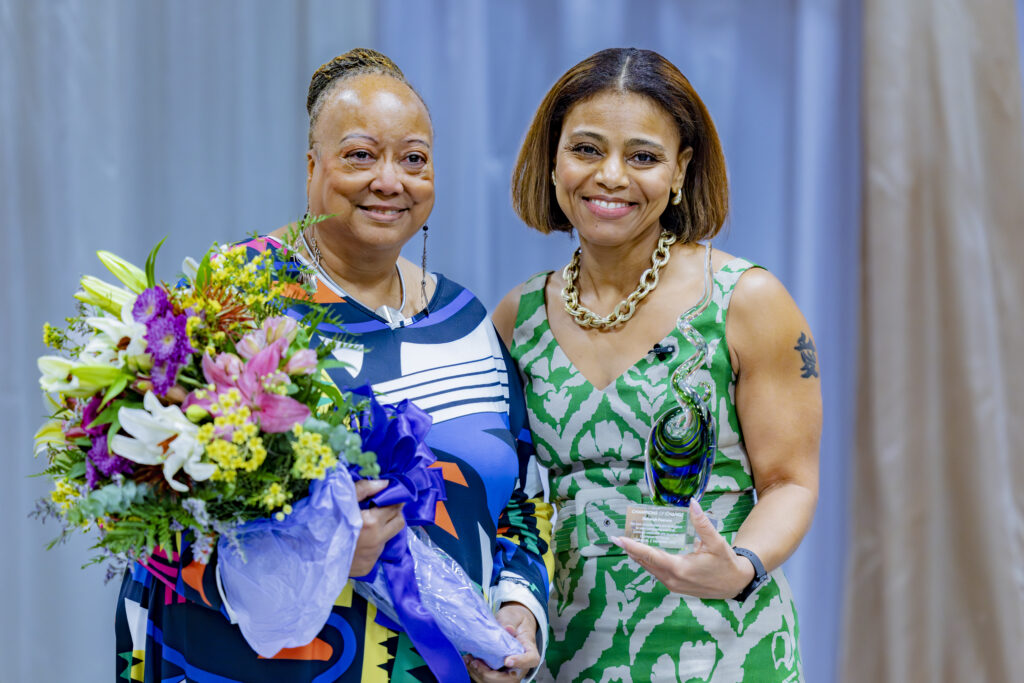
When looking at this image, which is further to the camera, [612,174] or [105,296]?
[612,174]

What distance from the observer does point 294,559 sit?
1248 mm

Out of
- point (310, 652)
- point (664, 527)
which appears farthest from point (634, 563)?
point (310, 652)

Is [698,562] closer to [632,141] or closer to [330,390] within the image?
[330,390]

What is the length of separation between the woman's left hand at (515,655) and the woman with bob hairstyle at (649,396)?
144mm

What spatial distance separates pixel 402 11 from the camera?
263cm

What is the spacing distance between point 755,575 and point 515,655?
37cm

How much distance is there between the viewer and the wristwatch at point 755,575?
1499 millimetres

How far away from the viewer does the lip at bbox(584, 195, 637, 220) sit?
1703 millimetres

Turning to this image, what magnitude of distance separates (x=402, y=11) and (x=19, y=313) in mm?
1195

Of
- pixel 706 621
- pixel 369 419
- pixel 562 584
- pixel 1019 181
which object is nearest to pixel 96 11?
pixel 369 419

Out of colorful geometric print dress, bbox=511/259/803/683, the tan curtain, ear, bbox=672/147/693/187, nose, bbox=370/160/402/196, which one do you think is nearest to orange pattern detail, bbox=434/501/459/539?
colorful geometric print dress, bbox=511/259/803/683

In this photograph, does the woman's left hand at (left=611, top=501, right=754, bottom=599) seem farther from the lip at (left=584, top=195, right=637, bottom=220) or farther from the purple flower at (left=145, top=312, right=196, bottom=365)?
the purple flower at (left=145, top=312, right=196, bottom=365)

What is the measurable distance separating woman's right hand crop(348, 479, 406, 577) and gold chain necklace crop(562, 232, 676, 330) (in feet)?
1.80

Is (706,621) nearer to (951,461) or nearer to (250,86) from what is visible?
(951,461)
